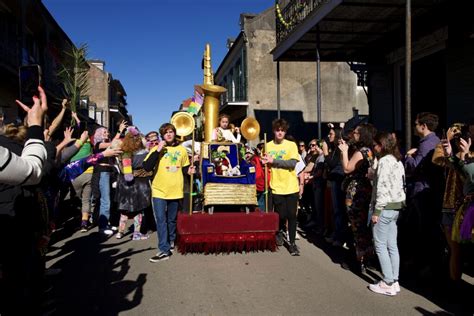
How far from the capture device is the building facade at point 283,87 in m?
17.9

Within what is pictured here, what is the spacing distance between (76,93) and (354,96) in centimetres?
1331

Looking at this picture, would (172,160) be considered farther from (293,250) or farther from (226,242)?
(293,250)

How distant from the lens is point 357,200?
457 cm

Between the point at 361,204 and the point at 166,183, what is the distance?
253cm

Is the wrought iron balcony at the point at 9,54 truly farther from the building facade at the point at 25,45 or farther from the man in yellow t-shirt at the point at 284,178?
the man in yellow t-shirt at the point at 284,178

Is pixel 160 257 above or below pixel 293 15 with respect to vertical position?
below

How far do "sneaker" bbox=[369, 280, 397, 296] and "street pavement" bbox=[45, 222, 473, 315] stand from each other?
0.06 m

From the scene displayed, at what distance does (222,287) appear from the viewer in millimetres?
4082

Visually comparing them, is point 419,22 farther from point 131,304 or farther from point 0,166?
point 0,166

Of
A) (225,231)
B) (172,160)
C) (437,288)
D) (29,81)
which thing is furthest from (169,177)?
(437,288)

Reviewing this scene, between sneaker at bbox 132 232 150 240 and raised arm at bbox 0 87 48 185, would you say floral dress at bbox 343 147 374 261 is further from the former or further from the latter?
sneaker at bbox 132 232 150 240

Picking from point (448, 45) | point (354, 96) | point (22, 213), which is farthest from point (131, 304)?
point (354, 96)

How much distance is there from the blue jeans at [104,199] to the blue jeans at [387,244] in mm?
4790

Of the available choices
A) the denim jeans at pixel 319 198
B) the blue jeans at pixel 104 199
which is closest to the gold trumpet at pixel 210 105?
the blue jeans at pixel 104 199
